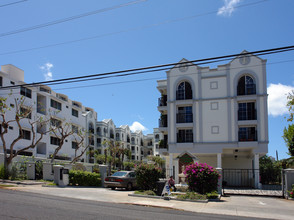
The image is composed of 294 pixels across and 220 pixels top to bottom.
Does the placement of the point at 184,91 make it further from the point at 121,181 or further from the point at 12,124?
the point at 12,124

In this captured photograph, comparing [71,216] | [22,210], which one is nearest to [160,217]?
[71,216]

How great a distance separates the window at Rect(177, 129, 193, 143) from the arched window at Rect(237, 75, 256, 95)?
6665mm

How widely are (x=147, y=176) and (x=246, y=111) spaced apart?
17.4 m

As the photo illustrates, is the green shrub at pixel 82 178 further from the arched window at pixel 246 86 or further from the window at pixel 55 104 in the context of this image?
the window at pixel 55 104

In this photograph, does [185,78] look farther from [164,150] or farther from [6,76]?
[6,76]

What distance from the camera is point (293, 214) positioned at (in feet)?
41.9

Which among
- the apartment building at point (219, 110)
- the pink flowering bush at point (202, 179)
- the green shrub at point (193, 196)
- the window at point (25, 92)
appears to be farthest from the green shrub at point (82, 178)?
the window at point (25, 92)

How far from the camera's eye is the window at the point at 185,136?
33906mm

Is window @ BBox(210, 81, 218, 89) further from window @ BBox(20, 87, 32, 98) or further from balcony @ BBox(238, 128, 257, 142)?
window @ BBox(20, 87, 32, 98)

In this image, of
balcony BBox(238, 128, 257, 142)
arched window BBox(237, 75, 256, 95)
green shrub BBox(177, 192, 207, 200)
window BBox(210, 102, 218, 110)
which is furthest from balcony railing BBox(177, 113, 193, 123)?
green shrub BBox(177, 192, 207, 200)

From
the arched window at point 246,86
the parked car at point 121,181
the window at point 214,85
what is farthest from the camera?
the window at point 214,85

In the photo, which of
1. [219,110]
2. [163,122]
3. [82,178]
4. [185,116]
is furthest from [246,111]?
[82,178]

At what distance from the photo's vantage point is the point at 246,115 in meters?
32.4

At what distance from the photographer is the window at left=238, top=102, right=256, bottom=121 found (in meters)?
32.2
